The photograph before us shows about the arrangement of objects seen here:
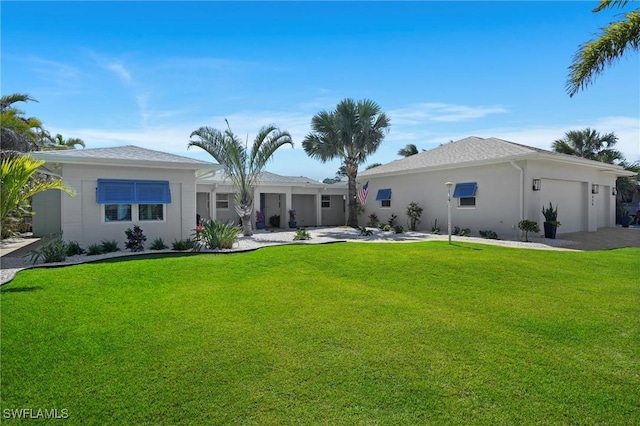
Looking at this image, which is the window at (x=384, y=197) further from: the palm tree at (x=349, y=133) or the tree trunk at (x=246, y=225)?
the tree trunk at (x=246, y=225)

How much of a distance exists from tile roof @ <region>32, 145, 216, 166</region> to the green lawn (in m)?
5.93

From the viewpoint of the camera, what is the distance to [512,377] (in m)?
4.11

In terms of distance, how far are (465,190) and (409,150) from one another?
15.7 m

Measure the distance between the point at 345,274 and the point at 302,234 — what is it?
29.8 ft

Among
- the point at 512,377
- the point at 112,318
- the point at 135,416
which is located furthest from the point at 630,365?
the point at 112,318

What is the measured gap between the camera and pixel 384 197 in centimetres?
2631

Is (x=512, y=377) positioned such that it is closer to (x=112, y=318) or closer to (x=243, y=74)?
(x=112, y=318)

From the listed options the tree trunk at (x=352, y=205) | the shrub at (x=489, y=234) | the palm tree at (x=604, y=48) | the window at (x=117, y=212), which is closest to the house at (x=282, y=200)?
the tree trunk at (x=352, y=205)

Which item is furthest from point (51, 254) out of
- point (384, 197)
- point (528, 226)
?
point (384, 197)

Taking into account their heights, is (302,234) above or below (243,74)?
below

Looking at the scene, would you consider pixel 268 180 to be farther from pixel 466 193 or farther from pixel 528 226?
pixel 528 226

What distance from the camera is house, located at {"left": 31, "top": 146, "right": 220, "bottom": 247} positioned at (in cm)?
1395

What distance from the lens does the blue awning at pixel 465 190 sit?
20.3m

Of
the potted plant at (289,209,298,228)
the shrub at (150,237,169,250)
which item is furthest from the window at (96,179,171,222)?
the potted plant at (289,209,298,228)
